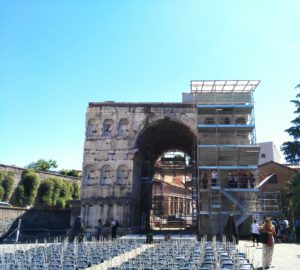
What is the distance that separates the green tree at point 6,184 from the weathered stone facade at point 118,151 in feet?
29.9

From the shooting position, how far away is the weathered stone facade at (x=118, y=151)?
25.2 meters

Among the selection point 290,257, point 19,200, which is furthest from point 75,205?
point 290,257

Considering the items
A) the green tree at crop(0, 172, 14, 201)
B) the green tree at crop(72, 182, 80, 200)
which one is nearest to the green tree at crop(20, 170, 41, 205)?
the green tree at crop(0, 172, 14, 201)

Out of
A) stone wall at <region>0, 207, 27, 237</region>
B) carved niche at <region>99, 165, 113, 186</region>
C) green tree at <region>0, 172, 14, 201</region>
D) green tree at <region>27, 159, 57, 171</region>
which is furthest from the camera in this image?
green tree at <region>27, 159, 57, 171</region>

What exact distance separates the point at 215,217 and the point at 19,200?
18.6m

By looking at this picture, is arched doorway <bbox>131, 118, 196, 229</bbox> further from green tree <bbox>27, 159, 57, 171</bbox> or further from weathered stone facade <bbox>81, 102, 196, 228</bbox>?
green tree <bbox>27, 159, 57, 171</bbox>

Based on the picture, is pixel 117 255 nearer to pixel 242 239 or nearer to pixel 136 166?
pixel 242 239

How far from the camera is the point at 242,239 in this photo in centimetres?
2244

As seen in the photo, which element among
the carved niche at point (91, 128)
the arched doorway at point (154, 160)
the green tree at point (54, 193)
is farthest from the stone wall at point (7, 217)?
the arched doorway at point (154, 160)

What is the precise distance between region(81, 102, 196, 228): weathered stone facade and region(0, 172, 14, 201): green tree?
29.9 ft

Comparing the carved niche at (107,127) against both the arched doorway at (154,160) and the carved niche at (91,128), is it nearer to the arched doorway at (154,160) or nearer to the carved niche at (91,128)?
the carved niche at (91,128)

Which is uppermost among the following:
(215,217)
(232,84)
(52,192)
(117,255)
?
(232,84)

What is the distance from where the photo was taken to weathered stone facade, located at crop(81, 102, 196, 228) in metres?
25.2

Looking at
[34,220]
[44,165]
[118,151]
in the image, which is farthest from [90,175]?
[44,165]
